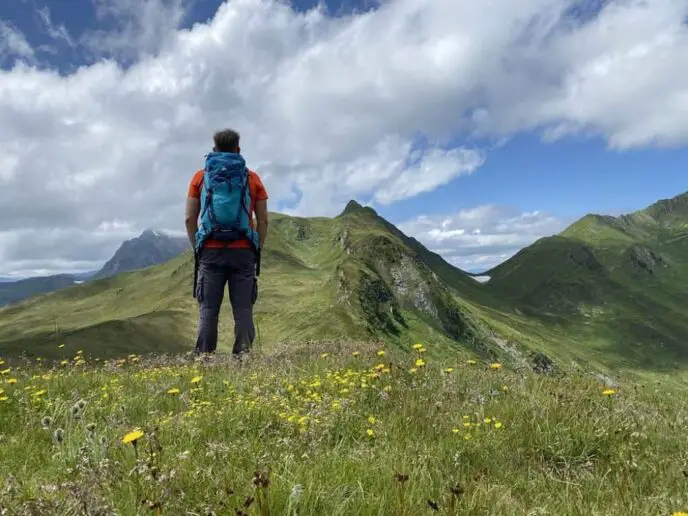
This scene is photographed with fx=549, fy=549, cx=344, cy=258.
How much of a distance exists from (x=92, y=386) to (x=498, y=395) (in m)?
4.73

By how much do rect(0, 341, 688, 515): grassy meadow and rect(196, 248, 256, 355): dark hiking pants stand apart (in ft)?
5.63

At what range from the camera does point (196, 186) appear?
30.1 ft

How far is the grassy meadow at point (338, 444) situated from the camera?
283cm

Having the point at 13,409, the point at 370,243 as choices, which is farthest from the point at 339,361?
the point at 370,243

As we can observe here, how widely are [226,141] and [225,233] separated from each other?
1.52m

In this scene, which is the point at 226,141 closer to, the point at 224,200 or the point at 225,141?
the point at 225,141

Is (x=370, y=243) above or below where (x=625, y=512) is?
above

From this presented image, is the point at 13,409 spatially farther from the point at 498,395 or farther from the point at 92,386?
the point at 498,395

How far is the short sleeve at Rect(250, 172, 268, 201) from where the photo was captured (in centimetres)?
919

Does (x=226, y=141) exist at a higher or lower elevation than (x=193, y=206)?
higher

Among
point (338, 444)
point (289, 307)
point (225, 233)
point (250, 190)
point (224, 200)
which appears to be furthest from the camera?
point (289, 307)

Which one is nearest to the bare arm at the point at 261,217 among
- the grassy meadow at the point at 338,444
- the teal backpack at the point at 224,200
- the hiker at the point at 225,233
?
the hiker at the point at 225,233

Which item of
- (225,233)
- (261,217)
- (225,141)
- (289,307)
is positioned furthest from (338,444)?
(289,307)

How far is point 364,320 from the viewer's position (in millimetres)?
72188
